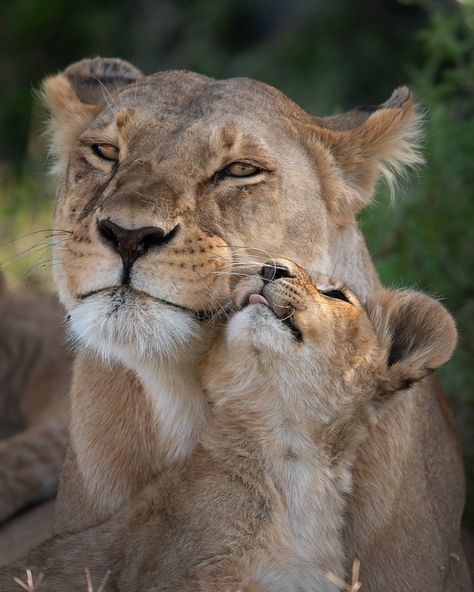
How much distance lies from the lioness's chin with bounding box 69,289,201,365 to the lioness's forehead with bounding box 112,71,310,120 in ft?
2.21

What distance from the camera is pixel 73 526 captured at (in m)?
3.60

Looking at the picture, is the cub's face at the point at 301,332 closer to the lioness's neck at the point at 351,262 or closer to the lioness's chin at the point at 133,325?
the lioness's chin at the point at 133,325

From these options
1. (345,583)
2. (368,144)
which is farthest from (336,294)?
(368,144)

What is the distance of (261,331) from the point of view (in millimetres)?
2883

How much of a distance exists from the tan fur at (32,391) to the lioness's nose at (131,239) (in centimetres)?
223

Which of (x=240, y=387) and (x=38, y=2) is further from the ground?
(x=38, y=2)

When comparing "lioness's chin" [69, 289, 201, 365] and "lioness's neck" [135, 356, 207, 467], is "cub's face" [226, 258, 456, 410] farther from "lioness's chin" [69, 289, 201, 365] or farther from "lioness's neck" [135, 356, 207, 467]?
"lioness's neck" [135, 356, 207, 467]

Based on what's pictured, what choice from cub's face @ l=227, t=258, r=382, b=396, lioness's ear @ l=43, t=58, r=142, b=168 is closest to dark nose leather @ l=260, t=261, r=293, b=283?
cub's face @ l=227, t=258, r=382, b=396

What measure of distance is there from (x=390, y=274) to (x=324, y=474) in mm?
2238

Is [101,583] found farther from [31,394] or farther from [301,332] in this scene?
[31,394]

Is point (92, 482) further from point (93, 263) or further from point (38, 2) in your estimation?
point (38, 2)

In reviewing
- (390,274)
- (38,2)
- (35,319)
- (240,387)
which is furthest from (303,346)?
(38,2)

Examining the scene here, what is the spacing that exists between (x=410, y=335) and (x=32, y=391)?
10.3 feet

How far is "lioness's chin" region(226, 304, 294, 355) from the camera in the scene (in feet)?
9.42
